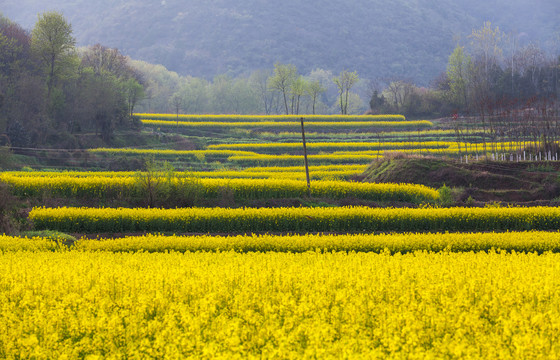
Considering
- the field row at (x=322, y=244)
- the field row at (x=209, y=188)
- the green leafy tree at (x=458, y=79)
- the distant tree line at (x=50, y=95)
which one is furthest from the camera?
the green leafy tree at (x=458, y=79)

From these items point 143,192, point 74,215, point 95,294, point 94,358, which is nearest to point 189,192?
point 143,192

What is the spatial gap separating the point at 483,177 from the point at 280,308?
81.1ft

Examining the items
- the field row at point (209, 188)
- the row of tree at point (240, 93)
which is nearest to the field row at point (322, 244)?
the field row at point (209, 188)

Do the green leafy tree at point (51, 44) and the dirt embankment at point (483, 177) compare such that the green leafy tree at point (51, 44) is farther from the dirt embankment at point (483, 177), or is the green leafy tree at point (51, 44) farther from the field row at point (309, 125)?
the dirt embankment at point (483, 177)

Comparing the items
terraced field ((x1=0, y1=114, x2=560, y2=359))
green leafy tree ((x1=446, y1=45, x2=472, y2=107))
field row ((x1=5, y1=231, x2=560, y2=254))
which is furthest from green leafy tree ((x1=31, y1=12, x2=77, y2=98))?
green leafy tree ((x1=446, y1=45, x2=472, y2=107))

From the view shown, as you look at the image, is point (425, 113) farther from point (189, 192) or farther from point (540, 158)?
point (189, 192)

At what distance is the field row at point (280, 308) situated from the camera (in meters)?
7.00

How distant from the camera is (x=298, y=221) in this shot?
70.6 feet

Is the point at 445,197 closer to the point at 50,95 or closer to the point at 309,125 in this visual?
the point at 50,95

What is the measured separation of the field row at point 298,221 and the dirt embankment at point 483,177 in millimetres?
5170

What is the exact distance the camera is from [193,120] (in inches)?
3223

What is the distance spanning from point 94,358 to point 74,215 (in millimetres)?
16012

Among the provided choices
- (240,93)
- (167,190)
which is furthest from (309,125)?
(240,93)

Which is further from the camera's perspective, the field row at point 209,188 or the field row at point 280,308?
the field row at point 209,188
